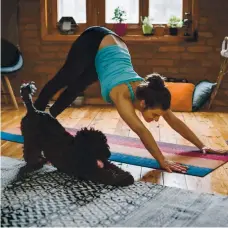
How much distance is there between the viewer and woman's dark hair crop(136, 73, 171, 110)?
89.2 inches

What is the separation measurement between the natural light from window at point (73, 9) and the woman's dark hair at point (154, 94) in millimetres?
2993

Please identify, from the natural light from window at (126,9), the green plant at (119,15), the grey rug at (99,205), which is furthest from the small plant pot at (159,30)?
the grey rug at (99,205)

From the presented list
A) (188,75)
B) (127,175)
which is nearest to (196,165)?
(127,175)

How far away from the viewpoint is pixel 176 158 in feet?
8.59

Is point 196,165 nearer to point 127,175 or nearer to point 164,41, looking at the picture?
point 127,175

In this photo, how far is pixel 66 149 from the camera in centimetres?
215

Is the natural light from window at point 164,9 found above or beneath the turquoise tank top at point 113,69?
above

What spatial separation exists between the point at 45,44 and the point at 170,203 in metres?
3.59

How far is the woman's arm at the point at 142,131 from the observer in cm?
231

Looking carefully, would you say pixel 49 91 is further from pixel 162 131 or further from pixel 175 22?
pixel 175 22

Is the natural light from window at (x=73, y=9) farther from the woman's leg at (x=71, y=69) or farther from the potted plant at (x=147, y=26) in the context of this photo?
the woman's leg at (x=71, y=69)

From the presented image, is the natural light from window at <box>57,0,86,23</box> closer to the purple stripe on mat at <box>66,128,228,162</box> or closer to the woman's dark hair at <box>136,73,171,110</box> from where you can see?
the purple stripe on mat at <box>66,128,228,162</box>

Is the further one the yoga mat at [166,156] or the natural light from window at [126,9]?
the natural light from window at [126,9]

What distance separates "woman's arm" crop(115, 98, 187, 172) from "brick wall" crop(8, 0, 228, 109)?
2548 mm
